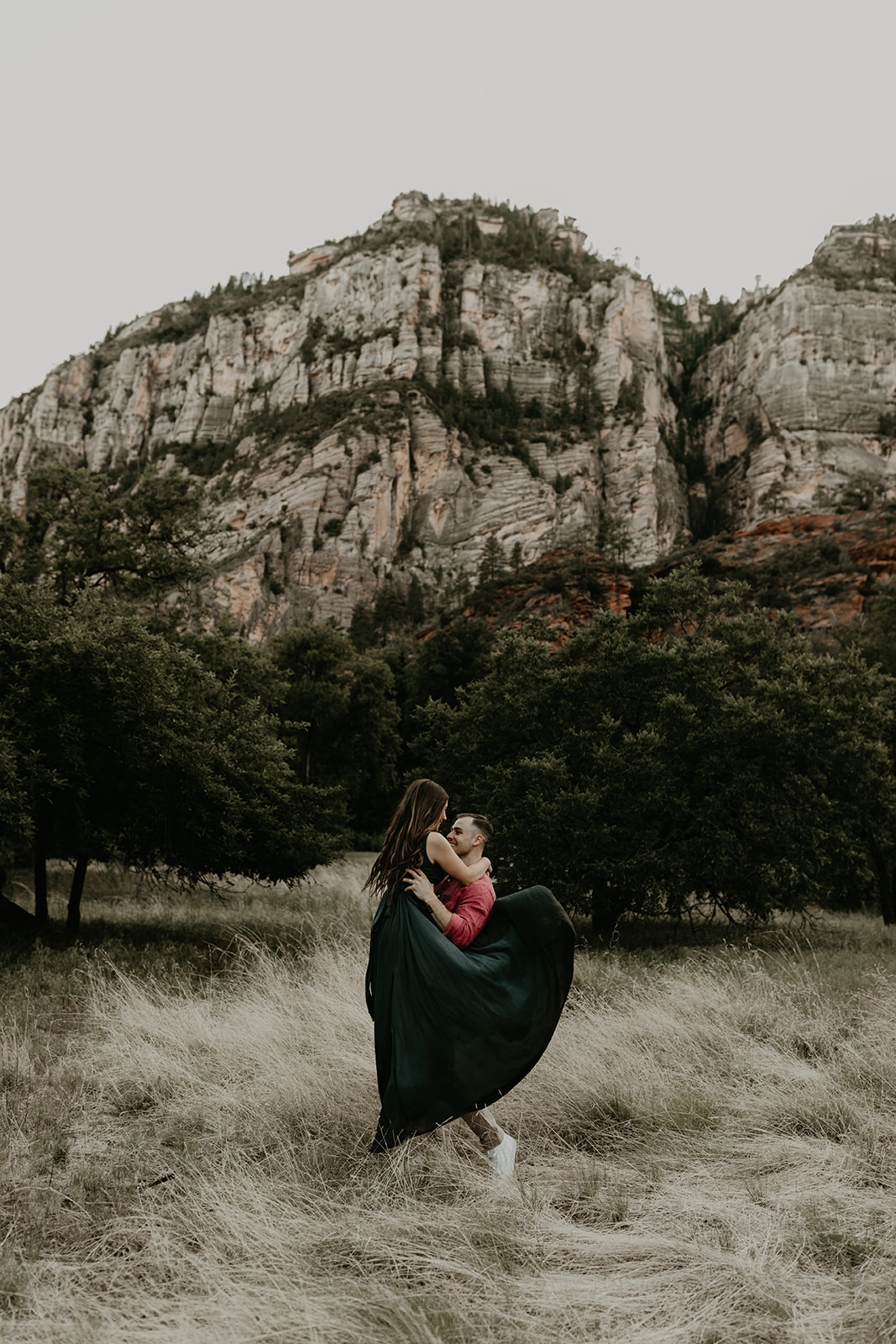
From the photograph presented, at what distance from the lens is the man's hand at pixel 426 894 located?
3768 mm

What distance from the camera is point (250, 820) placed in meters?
12.9

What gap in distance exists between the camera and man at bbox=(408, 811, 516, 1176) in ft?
12.4

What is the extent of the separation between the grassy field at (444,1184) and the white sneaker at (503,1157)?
10 centimetres

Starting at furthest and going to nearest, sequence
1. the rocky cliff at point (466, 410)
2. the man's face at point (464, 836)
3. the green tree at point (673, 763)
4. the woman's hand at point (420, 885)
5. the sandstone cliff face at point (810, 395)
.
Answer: the sandstone cliff face at point (810, 395)
the rocky cliff at point (466, 410)
the green tree at point (673, 763)
the man's face at point (464, 836)
the woman's hand at point (420, 885)

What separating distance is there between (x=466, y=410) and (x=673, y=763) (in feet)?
316

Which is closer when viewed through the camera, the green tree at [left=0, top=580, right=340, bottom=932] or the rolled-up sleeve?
the rolled-up sleeve

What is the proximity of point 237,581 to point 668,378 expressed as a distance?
72123 mm

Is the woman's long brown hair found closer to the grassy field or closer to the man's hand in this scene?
the man's hand

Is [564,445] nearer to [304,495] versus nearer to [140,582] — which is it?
[304,495]

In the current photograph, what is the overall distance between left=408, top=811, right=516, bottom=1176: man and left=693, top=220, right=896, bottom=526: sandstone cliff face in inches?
4049

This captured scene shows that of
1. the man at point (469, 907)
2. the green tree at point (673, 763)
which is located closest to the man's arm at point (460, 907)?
the man at point (469, 907)

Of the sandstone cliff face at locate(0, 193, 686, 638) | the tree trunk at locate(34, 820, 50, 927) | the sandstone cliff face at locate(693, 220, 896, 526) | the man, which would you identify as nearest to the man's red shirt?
the man

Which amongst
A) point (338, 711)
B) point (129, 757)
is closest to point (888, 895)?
point (129, 757)

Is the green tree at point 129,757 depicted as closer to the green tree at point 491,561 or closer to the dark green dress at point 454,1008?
the dark green dress at point 454,1008
